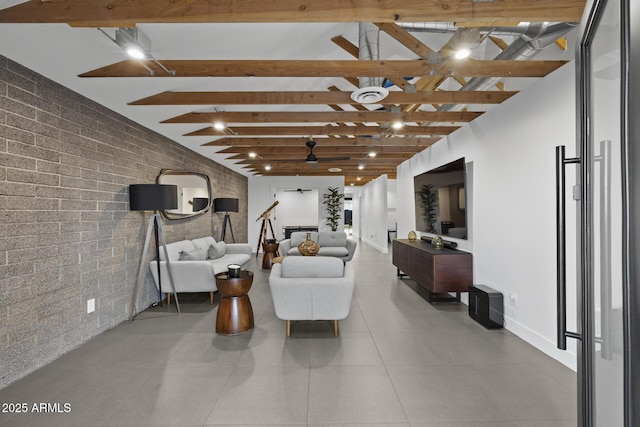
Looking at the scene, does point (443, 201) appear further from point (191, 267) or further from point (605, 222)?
point (605, 222)

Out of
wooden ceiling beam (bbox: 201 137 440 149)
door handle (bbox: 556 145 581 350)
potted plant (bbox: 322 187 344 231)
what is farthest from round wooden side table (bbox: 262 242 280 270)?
door handle (bbox: 556 145 581 350)

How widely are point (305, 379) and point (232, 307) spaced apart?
1.28m

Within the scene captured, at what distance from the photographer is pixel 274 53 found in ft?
9.62

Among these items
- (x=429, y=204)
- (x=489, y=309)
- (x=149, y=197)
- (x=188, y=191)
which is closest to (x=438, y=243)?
(x=429, y=204)

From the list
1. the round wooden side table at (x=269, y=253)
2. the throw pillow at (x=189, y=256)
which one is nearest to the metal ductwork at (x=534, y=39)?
the throw pillow at (x=189, y=256)

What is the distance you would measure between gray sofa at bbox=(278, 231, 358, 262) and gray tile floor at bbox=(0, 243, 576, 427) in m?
3.25

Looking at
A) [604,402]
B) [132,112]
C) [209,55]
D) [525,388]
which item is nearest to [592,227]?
[604,402]

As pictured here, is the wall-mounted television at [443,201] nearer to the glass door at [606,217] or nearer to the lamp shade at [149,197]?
the glass door at [606,217]

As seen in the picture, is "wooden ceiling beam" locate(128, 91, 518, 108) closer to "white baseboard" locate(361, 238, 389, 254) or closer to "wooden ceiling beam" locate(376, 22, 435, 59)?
"wooden ceiling beam" locate(376, 22, 435, 59)

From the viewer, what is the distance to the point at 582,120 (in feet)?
3.48

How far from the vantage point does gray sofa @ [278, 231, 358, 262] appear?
6906 millimetres

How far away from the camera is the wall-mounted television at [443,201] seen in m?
4.32

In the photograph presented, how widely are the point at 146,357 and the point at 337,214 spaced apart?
27.0 feet

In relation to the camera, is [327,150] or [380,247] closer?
[327,150]
